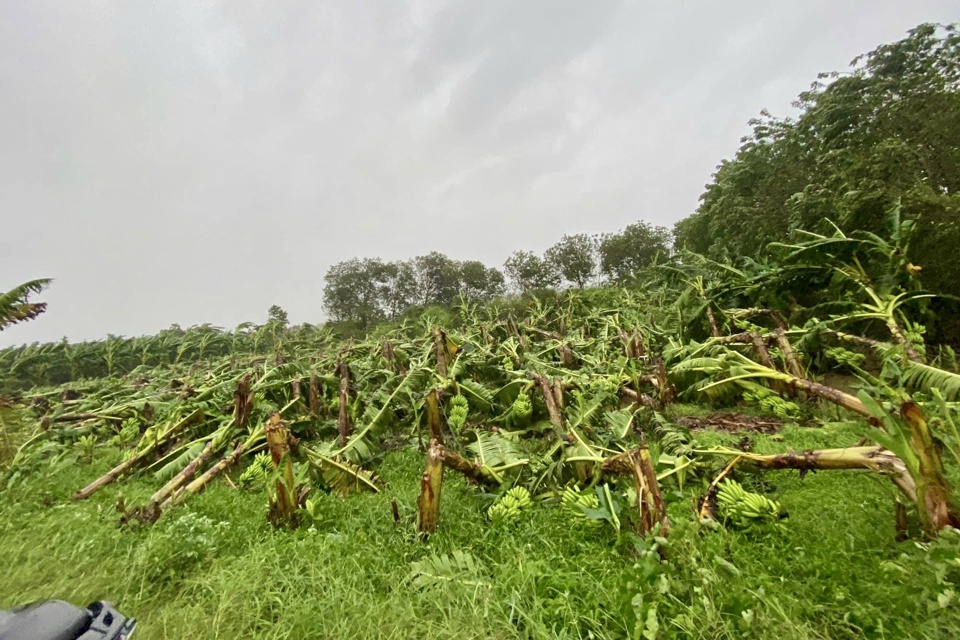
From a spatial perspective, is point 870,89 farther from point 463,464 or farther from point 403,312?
point 403,312

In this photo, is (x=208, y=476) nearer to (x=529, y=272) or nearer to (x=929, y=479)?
(x=929, y=479)

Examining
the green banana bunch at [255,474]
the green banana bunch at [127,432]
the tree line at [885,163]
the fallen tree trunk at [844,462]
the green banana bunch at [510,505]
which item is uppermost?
the tree line at [885,163]

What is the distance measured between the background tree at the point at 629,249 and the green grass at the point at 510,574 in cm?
2755

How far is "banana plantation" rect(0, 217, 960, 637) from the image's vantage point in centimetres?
249

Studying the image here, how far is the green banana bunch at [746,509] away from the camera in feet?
8.40

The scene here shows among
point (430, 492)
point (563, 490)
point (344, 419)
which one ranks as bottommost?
point (563, 490)

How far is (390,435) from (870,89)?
1195cm

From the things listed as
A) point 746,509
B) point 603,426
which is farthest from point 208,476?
point 746,509

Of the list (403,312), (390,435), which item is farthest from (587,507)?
(403,312)

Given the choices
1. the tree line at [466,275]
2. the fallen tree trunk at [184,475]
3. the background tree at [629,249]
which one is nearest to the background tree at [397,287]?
the tree line at [466,275]

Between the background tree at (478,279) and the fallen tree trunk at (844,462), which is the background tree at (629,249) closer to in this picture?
the background tree at (478,279)

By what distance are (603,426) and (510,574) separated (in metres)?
2.57

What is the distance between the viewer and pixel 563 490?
341 centimetres

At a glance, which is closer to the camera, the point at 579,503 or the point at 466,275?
the point at 579,503
